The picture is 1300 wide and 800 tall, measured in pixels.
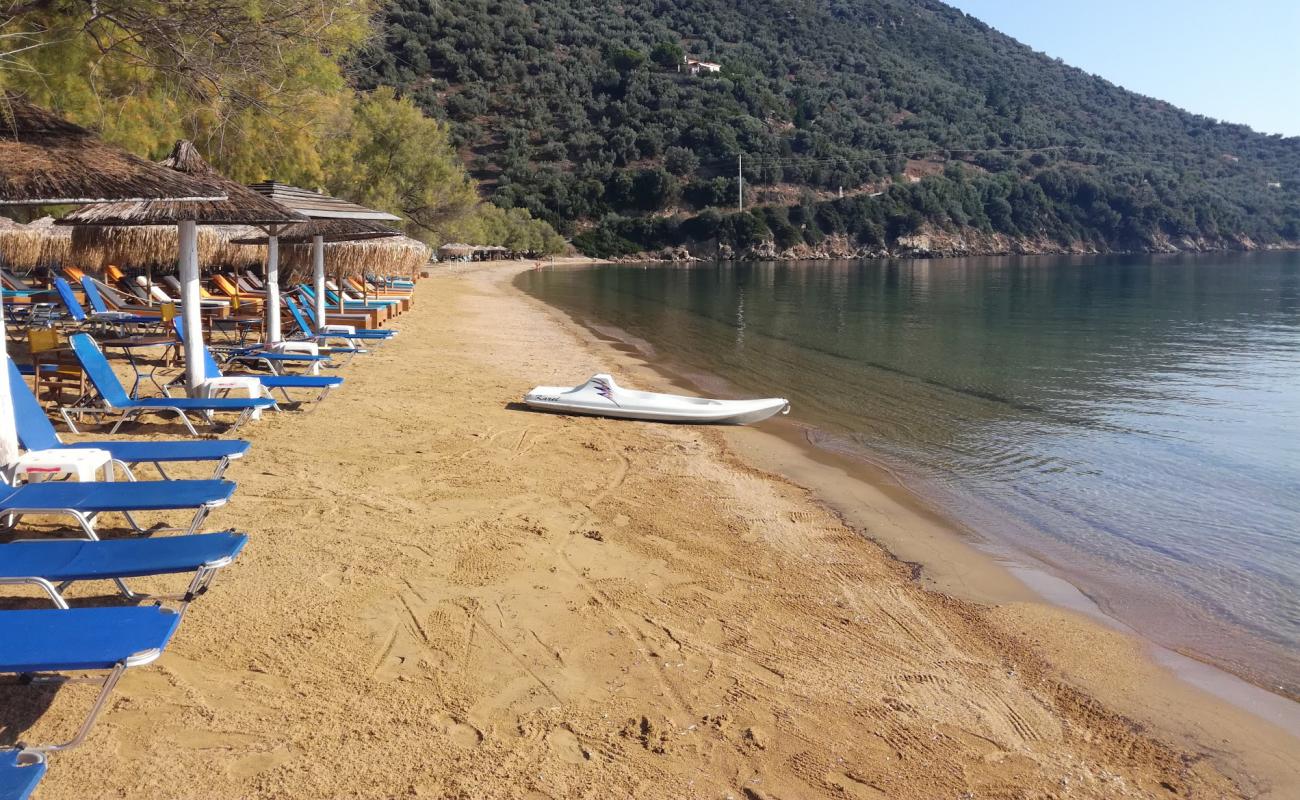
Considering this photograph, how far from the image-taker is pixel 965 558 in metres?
6.47

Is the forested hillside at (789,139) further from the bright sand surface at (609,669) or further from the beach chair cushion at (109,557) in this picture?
the beach chair cushion at (109,557)

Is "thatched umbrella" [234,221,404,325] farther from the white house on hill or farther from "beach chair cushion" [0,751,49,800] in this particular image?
the white house on hill

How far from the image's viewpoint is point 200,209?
24.8ft

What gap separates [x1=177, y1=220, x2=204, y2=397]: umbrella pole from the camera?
7.91 m

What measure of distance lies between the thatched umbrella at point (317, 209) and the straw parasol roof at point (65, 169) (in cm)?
381

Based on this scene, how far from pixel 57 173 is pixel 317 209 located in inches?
248

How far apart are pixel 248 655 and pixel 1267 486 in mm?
9409

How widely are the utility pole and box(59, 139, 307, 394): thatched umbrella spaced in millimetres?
92373

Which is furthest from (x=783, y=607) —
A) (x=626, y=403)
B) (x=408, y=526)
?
(x=626, y=403)

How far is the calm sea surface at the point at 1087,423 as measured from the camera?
6.27m

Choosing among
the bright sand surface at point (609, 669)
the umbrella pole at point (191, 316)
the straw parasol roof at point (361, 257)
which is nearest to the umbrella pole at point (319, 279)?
the straw parasol roof at point (361, 257)

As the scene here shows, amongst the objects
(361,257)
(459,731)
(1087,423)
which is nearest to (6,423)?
(459,731)

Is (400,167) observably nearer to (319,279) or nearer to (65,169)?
(319,279)

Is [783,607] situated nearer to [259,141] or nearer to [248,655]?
[248,655]
